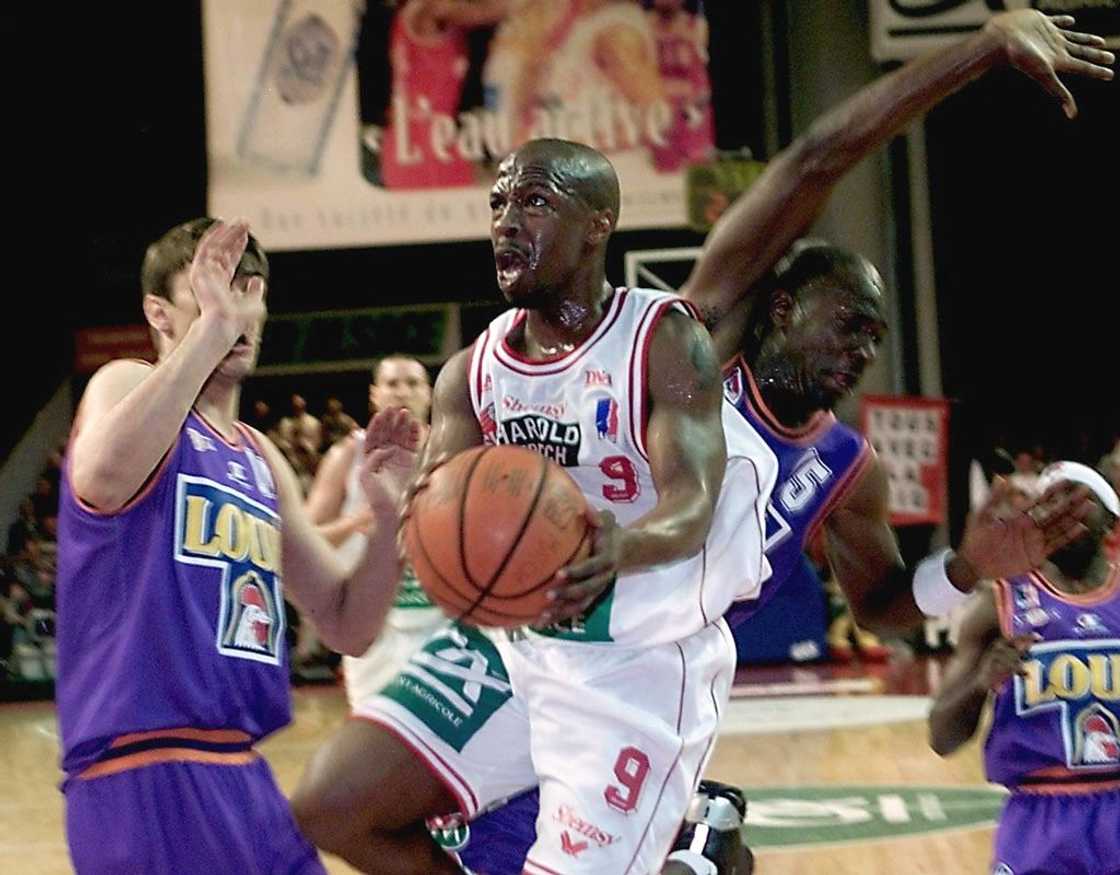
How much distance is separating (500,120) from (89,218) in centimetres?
676

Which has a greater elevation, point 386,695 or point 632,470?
point 632,470

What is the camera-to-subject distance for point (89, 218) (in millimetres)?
17156

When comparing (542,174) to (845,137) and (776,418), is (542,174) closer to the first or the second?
(845,137)

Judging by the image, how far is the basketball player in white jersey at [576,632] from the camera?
3438 mm

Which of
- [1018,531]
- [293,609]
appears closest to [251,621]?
[1018,531]

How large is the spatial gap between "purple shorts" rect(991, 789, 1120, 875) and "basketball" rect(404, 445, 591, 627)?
1885 millimetres

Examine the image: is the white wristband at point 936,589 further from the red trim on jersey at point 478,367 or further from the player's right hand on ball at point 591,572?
the player's right hand on ball at point 591,572

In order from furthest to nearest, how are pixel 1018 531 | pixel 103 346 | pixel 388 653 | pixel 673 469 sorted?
pixel 103 346 < pixel 388 653 < pixel 1018 531 < pixel 673 469

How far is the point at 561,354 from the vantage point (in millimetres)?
3590

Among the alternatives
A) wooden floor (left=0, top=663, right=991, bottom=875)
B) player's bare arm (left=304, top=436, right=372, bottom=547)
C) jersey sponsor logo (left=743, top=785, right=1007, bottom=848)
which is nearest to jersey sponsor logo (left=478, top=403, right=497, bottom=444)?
wooden floor (left=0, top=663, right=991, bottom=875)

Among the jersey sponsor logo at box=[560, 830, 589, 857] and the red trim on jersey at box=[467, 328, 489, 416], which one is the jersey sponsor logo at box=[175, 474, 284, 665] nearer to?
the red trim on jersey at box=[467, 328, 489, 416]

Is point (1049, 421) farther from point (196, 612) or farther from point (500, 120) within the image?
point (196, 612)

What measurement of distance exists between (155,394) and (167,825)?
2.73ft

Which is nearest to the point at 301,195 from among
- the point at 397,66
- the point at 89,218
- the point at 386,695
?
the point at 397,66
